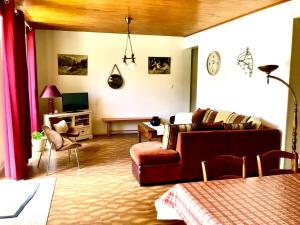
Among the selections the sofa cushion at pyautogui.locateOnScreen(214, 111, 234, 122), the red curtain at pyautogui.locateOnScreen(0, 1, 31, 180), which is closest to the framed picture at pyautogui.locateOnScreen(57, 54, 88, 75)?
the red curtain at pyautogui.locateOnScreen(0, 1, 31, 180)

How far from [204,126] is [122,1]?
2.25m

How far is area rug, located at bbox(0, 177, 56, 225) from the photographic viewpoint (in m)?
2.99

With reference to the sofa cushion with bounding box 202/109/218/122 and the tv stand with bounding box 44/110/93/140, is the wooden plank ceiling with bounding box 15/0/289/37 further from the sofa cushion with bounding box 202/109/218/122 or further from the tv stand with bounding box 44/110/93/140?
the tv stand with bounding box 44/110/93/140

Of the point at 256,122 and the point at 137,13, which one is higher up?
the point at 137,13

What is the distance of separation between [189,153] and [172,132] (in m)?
0.38

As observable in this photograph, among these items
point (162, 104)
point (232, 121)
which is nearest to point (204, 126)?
point (232, 121)

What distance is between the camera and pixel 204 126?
4.15 meters

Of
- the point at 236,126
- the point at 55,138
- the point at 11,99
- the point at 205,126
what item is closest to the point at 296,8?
the point at 236,126

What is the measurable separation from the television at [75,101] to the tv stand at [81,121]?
226 mm

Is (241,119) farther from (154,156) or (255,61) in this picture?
(154,156)

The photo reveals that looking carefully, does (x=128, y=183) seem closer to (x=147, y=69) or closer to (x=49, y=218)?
(x=49, y=218)

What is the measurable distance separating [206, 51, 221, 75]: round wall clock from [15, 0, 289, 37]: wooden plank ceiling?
651mm

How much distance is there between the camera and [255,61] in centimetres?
505

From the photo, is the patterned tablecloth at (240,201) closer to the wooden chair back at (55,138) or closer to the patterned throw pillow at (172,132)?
the patterned throw pillow at (172,132)
